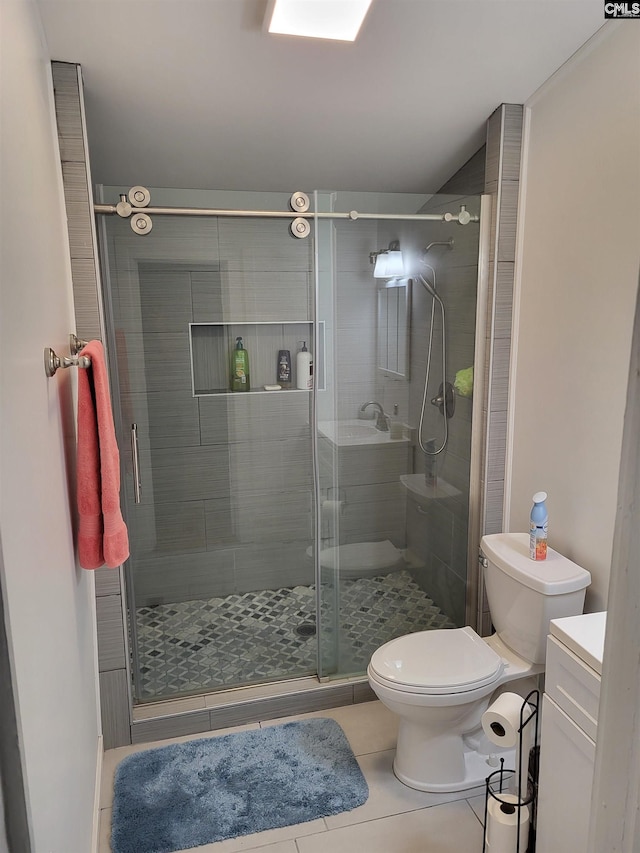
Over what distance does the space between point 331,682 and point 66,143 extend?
7.32ft

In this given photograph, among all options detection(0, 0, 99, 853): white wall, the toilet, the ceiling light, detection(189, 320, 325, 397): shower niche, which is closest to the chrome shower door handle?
detection(189, 320, 325, 397): shower niche

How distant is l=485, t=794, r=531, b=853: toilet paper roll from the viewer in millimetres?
1572

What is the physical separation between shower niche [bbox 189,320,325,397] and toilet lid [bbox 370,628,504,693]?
1.03 meters

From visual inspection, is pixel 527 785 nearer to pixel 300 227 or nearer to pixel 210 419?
pixel 210 419

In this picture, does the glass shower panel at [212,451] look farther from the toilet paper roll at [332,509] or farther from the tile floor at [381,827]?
the tile floor at [381,827]

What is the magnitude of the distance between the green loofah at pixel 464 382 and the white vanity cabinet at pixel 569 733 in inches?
43.9

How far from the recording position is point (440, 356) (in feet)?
7.96

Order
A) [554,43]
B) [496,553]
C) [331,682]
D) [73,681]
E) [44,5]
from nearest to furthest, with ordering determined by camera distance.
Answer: [73,681]
[44,5]
[554,43]
[496,553]
[331,682]

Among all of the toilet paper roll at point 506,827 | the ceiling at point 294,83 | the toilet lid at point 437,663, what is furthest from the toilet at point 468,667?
the ceiling at point 294,83

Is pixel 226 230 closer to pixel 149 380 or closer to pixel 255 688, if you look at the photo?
pixel 149 380

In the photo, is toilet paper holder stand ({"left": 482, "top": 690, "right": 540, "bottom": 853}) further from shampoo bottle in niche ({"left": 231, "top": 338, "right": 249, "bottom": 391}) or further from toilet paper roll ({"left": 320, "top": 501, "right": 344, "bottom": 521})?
shampoo bottle in niche ({"left": 231, "top": 338, "right": 249, "bottom": 391})

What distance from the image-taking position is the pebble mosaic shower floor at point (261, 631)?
2.41 metres

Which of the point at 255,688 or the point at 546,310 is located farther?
the point at 255,688

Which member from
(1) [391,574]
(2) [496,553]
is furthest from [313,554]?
(2) [496,553]
